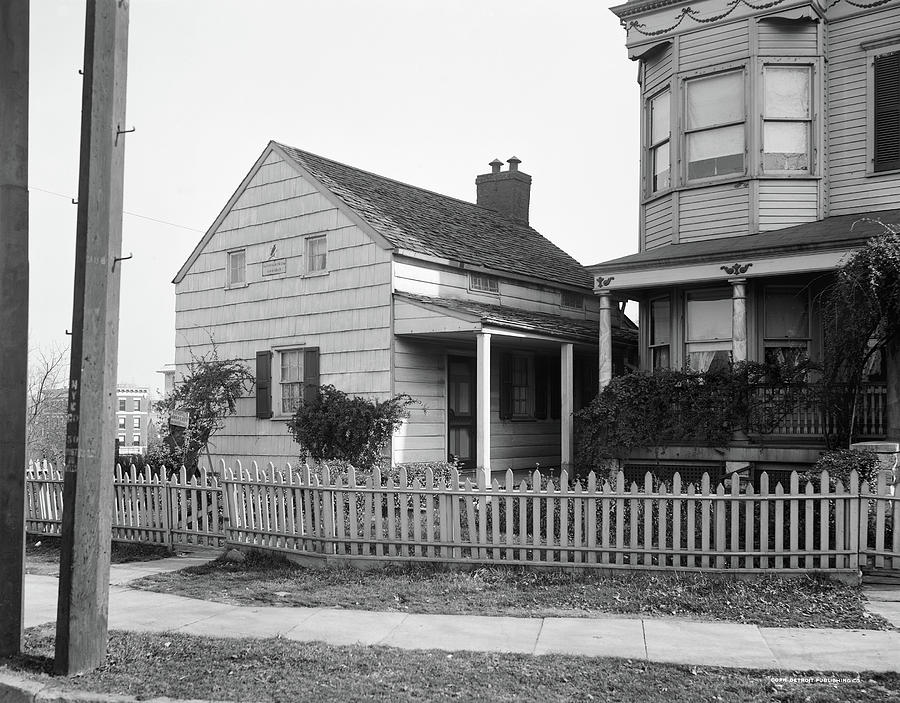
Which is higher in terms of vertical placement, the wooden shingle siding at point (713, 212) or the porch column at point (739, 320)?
the wooden shingle siding at point (713, 212)

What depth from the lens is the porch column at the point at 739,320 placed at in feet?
46.4

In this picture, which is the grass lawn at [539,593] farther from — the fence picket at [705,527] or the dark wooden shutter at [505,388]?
the dark wooden shutter at [505,388]

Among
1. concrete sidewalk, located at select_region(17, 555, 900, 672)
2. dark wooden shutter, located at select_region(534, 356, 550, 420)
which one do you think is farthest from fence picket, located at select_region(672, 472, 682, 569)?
dark wooden shutter, located at select_region(534, 356, 550, 420)

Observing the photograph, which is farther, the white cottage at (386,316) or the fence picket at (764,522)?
the white cottage at (386,316)

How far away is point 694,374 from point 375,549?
6148mm

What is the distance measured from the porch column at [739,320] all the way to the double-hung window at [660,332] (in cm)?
192

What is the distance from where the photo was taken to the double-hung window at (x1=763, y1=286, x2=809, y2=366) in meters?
14.7

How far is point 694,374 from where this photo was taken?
14031mm

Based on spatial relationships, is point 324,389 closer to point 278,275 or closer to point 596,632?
point 278,275

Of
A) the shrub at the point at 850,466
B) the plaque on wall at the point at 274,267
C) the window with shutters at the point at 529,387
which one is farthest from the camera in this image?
the window with shutters at the point at 529,387

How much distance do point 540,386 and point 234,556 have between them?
10.4 metres

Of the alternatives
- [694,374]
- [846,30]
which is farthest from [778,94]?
[694,374]

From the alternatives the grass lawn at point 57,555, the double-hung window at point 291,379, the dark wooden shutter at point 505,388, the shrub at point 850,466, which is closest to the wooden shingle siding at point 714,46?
the dark wooden shutter at point 505,388

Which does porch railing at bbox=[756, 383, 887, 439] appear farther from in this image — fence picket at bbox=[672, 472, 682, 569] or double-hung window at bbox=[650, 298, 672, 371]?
fence picket at bbox=[672, 472, 682, 569]
